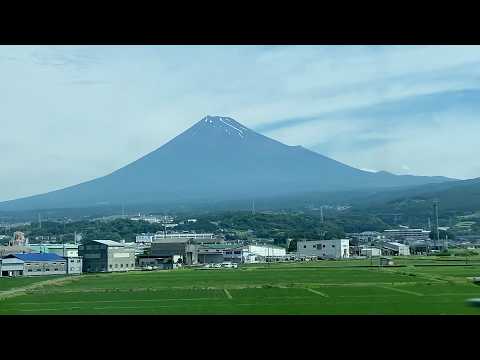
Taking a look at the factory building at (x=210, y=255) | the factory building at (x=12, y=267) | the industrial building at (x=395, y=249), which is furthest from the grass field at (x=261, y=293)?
the industrial building at (x=395, y=249)

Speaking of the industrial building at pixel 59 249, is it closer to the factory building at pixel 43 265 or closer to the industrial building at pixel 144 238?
the factory building at pixel 43 265

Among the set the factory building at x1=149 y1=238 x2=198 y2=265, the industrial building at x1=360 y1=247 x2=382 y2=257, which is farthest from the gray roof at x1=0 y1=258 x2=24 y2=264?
the industrial building at x1=360 y1=247 x2=382 y2=257

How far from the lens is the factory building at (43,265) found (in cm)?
1355

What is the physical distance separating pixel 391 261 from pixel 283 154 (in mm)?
68996

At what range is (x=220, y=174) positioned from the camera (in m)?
70.6

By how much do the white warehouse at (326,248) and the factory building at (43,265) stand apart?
30.0 feet

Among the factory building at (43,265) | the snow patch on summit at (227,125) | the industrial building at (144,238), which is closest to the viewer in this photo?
the factory building at (43,265)

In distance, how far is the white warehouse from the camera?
20.7m

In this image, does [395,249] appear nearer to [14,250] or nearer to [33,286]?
[14,250]

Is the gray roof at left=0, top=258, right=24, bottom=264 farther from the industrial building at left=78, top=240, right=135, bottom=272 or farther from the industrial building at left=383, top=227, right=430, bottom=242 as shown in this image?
the industrial building at left=383, top=227, right=430, bottom=242

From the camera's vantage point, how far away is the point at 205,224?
27.8 meters

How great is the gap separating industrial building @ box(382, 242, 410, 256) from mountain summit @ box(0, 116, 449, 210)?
98.3 ft
